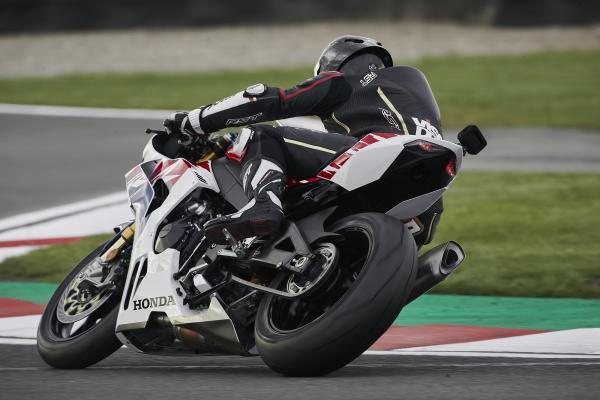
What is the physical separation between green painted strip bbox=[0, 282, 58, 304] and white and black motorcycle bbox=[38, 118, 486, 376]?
1862 mm

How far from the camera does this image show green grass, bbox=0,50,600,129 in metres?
15.6

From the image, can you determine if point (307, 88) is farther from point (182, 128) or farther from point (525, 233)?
point (525, 233)

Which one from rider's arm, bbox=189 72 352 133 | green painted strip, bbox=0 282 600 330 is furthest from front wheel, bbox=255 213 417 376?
green painted strip, bbox=0 282 600 330

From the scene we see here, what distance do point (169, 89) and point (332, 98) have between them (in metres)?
12.2

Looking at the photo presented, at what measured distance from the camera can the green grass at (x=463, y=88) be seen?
51.3 ft

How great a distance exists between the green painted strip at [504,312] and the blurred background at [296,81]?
0.04 meters

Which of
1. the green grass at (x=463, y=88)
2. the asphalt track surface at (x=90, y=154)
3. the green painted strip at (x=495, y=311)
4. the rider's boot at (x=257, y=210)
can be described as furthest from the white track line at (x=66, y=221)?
the green grass at (x=463, y=88)

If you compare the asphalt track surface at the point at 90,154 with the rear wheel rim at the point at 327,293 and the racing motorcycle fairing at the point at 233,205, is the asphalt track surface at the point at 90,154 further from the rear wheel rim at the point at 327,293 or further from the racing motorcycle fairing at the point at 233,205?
the rear wheel rim at the point at 327,293

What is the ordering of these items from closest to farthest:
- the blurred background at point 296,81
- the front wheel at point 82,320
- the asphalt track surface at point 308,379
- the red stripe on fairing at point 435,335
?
the asphalt track surface at point 308,379
the front wheel at point 82,320
the red stripe on fairing at point 435,335
the blurred background at point 296,81

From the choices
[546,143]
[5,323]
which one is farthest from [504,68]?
[5,323]

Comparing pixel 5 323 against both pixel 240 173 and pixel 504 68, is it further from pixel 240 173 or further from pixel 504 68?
pixel 504 68

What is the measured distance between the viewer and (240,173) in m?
5.38

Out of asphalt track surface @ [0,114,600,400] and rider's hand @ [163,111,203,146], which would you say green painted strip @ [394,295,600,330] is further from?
rider's hand @ [163,111,203,146]

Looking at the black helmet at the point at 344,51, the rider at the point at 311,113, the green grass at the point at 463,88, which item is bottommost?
the green grass at the point at 463,88
